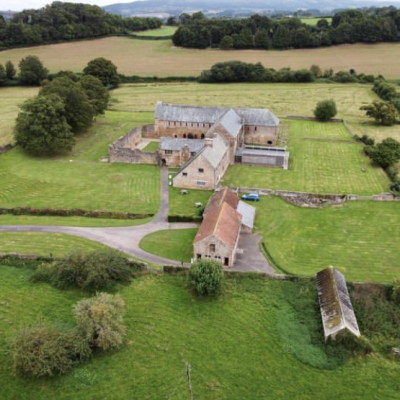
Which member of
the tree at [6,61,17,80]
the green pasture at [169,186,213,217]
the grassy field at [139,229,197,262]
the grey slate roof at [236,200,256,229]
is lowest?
the grassy field at [139,229,197,262]

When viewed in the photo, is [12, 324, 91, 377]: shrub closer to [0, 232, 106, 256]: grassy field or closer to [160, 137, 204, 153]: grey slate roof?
[0, 232, 106, 256]: grassy field

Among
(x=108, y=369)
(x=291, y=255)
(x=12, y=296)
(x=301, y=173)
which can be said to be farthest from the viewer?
(x=301, y=173)

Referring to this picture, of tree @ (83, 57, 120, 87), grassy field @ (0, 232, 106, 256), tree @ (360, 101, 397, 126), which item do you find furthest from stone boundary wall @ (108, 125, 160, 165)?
tree @ (83, 57, 120, 87)

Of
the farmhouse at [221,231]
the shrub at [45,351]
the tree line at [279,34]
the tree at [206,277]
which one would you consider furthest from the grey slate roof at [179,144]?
the tree line at [279,34]

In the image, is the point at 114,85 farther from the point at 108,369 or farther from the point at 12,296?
the point at 108,369

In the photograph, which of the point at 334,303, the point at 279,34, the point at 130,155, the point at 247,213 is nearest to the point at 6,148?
the point at 130,155

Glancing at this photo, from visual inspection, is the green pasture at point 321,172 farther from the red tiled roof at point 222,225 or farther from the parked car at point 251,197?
the red tiled roof at point 222,225

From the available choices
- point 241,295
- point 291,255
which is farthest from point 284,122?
point 241,295
